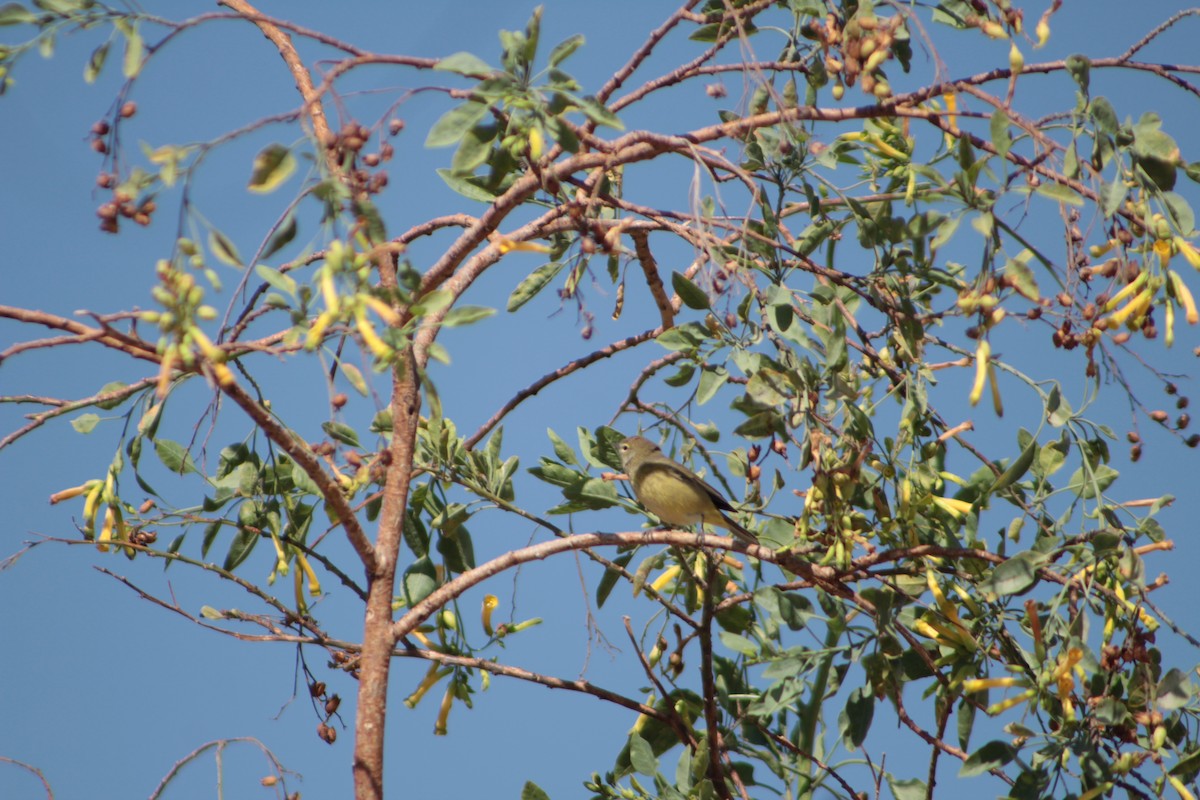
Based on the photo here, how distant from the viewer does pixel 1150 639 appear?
3080mm

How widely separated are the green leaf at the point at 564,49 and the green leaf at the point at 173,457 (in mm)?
1823

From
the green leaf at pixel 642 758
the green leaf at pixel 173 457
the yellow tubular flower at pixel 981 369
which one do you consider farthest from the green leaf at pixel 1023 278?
the green leaf at pixel 173 457

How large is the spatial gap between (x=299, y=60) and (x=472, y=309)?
189cm

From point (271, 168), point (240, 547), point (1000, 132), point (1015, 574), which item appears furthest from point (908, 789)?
point (271, 168)

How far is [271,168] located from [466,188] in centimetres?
135

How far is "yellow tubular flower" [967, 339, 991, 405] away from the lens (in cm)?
272

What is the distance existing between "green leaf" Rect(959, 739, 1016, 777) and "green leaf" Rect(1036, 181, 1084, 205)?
1.41 m

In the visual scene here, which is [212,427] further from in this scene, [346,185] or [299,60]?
[299,60]

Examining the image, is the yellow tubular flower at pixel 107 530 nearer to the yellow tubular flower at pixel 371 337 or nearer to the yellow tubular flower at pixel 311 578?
the yellow tubular flower at pixel 311 578

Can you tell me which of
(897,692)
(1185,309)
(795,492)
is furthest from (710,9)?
(897,692)

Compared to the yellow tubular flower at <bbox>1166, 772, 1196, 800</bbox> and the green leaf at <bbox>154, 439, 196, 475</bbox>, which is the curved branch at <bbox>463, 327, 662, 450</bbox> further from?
the yellow tubular flower at <bbox>1166, 772, 1196, 800</bbox>

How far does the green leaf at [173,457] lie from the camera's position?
366cm

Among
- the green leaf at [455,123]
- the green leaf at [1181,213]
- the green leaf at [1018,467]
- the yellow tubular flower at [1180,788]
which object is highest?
the green leaf at [455,123]

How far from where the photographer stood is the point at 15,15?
2697mm
